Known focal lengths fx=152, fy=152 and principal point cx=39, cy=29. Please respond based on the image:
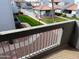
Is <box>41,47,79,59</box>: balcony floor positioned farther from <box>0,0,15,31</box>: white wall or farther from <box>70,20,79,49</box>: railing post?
<box>0,0,15,31</box>: white wall

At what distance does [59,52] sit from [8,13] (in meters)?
12.5

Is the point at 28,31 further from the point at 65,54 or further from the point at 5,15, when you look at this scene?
the point at 5,15

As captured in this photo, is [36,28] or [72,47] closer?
[36,28]

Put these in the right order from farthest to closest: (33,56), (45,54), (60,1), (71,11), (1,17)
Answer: (60,1) < (71,11) < (1,17) < (45,54) < (33,56)

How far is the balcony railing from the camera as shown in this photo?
7.77ft

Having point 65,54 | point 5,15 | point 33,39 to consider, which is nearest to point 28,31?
point 33,39

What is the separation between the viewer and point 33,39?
2889 millimetres

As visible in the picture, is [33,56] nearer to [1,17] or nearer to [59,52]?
[59,52]

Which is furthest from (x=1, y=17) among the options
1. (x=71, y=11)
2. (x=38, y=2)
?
(x=38, y=2)

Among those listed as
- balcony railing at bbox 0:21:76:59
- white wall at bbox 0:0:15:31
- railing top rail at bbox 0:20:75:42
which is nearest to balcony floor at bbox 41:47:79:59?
balcony railing at bbox 0:21:76:59

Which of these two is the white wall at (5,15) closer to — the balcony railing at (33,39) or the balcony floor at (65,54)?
the balcony railing at (33,39)

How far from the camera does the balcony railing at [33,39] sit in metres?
2.37

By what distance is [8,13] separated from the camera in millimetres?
14984

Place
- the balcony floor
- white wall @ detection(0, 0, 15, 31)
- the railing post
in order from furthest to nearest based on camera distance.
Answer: white wall @ detection(0, 0, 15, 31)
the railing post
the balcony floor
